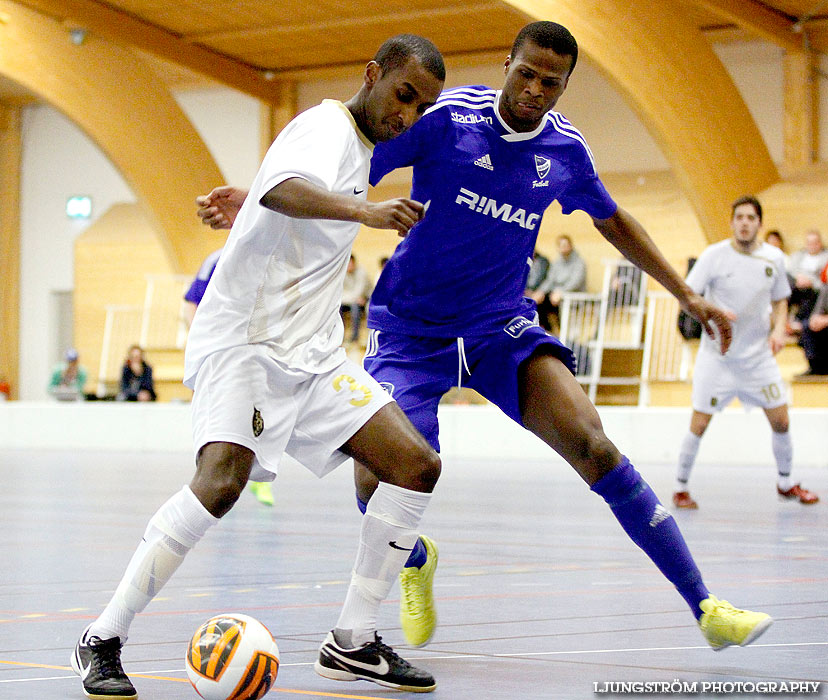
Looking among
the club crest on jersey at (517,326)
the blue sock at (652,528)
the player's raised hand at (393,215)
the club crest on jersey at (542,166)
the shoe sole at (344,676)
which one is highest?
the club crest on jersey at (542,166)

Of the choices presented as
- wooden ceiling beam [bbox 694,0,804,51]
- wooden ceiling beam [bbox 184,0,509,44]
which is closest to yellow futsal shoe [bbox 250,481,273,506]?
wooden ceiling beam [bbox 694,0,804,51]

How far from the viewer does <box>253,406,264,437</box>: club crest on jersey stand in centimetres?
296

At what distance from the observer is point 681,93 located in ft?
51.5

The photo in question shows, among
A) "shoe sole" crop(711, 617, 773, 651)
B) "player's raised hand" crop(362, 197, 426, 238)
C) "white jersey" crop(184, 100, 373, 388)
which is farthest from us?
"shoe sole" crop(711, 617, 773, 651)

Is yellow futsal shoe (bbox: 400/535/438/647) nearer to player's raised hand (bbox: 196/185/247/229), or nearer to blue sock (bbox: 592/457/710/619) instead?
blue sock (bbox: 592/457/710/619)

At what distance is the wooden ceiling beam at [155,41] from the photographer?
1670 centimetres

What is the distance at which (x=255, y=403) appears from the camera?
117 inches

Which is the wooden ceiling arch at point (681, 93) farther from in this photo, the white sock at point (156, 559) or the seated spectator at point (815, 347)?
the white sock at point (156, 559)

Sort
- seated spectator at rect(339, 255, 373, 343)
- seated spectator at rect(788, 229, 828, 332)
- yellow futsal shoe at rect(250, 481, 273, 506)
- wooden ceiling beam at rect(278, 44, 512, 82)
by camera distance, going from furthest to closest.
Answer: wooden ceiling beam at rect(278, 44, 512, 82)
seated spectator at rect(339, 255, 373, 343)
seated spectator at rect(788, 229, 828, 332)
yellow futsal shoe at rect(250, 481, 273, 506)

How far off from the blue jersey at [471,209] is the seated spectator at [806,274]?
1092cm

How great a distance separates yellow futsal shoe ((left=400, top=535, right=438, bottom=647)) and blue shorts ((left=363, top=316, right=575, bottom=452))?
16.5 inches

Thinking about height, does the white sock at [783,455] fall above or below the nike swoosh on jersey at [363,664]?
above

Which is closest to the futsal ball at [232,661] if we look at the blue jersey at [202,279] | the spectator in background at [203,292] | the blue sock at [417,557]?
the blue sock at [417,557]

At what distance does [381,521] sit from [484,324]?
932mm
